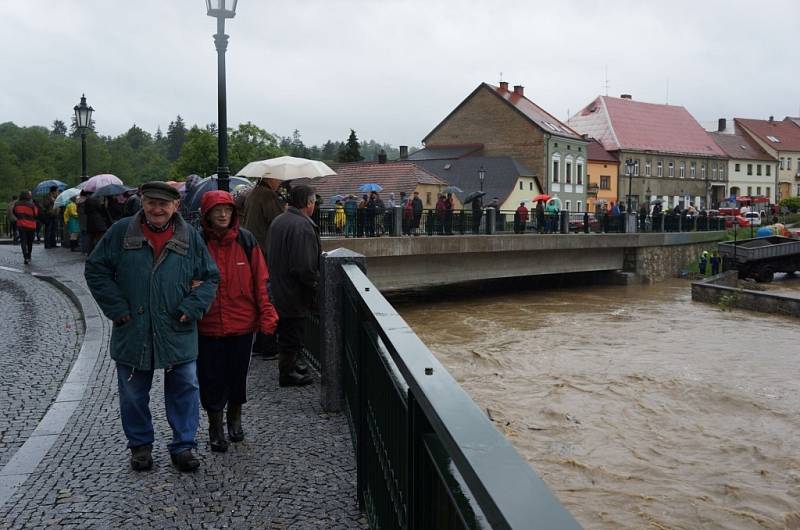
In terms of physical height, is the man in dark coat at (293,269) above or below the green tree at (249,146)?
below

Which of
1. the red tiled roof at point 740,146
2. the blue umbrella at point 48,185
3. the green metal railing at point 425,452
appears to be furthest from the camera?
the red tiled roof at point 740,146

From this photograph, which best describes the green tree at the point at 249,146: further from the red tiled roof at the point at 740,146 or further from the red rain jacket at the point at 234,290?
the red rain jacket at the point at 234,290

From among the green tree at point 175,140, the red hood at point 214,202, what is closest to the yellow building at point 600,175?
the red hood at point 214,202

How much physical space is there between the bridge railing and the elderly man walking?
37.0 inches

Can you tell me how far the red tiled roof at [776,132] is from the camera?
309 ft

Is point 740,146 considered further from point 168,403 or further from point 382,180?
point 168,403

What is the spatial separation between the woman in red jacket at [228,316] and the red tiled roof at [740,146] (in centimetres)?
9021

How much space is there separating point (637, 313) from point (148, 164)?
100 meters

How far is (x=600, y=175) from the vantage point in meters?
72.4

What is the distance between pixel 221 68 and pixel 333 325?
6039 mm

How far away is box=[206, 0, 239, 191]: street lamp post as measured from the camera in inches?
401

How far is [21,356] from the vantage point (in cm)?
796

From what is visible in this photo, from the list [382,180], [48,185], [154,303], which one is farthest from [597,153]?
[154,303]

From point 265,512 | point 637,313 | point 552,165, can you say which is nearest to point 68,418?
point 265,512
